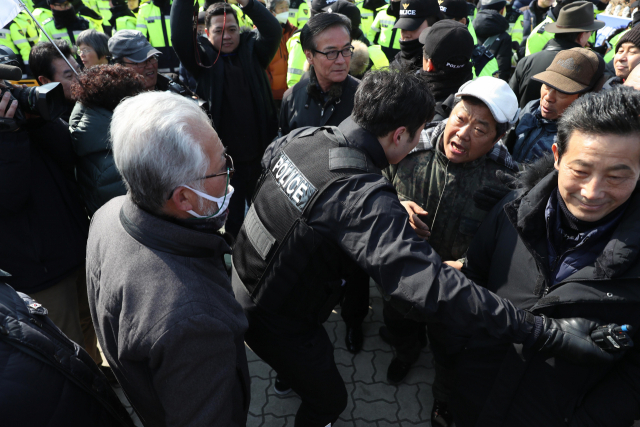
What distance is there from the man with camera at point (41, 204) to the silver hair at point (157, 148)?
40.8 inches

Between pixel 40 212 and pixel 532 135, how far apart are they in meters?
3.34

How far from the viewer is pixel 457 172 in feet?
8.12

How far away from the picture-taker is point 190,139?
4.55ft

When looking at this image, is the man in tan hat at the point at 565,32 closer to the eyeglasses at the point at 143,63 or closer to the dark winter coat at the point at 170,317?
the eyeglasses at the point at 143,63

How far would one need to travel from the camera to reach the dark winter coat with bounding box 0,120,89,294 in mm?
2102

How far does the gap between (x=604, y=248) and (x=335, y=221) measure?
105cm

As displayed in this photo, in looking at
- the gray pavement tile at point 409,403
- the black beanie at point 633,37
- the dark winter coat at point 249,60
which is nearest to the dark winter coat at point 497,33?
the black beanie at point 633,37

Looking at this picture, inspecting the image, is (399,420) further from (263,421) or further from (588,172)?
(588,172)

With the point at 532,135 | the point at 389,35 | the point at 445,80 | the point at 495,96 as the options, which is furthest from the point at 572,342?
the point at 389,35

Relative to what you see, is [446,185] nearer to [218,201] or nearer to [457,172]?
[457,172]

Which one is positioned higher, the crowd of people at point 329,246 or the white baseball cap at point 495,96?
the white baseball cap at point 495,96

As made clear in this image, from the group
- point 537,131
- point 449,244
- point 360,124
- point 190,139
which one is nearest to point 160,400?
point 190,139

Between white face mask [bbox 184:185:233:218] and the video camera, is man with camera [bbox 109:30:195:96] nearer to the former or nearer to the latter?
the video camera

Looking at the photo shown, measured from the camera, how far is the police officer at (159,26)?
657cm
